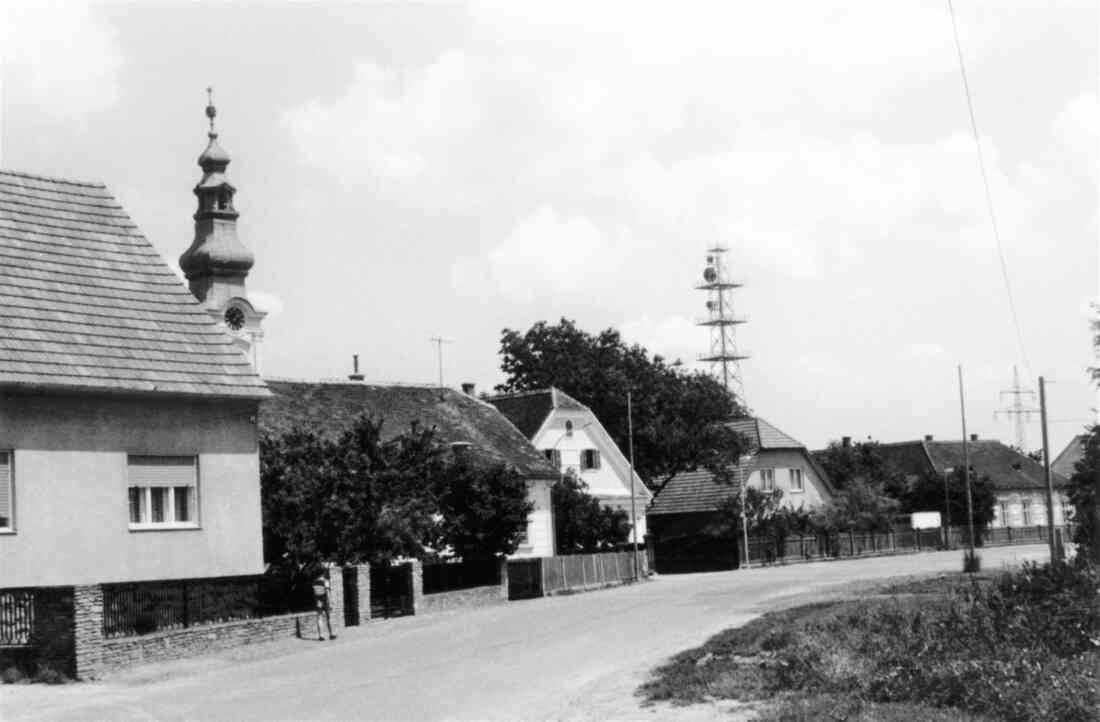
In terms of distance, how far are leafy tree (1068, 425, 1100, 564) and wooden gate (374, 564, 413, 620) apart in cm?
1446

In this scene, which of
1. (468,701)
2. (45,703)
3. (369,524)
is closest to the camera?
(468,701)

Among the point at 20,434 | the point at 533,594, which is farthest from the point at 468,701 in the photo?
the point at 533,594

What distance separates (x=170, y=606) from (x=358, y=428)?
350 inches

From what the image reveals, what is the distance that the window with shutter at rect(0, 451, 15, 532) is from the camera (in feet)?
82.9

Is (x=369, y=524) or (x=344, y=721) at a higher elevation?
(x=369, y=524)

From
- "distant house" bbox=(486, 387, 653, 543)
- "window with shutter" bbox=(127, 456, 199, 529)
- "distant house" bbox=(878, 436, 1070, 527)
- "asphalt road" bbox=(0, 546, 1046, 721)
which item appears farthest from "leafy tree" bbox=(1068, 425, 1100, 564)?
"distant house" bbox=(878, 436, 1070, 527)

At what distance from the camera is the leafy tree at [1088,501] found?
29.3 m

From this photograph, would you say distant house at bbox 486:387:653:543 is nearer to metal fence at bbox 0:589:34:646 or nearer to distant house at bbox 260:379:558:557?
distant house at bbox 260:379:558:557

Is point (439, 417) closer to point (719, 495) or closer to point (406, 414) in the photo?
point (406, 414)

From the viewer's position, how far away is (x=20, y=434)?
2559 cm

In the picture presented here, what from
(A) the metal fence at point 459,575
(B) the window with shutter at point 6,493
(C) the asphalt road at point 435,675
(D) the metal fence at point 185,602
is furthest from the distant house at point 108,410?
(A) the metal fence at point 459,575

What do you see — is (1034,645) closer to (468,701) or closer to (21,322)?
(468,701)

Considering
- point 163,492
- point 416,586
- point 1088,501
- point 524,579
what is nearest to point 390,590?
point 416,586

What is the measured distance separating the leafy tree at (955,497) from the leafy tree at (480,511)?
4961cm
